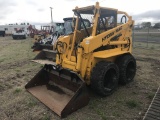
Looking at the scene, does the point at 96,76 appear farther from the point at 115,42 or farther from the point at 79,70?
the point at 115,42

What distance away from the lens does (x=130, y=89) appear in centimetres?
544

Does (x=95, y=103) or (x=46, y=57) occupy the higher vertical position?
(x=46, y=57)

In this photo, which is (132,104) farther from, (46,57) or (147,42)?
(147,42)

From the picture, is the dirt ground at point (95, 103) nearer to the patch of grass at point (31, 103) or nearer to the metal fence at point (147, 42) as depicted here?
the patch of grass at point (31, 103)

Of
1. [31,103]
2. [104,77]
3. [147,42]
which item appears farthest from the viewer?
[147,42]

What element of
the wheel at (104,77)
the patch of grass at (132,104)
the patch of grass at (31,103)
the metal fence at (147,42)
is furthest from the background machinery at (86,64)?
the metal fence at (147,42)

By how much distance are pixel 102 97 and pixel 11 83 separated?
3.12 m

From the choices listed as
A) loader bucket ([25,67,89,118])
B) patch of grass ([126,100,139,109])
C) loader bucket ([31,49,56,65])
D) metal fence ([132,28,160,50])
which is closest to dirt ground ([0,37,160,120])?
patch of grass ([126,100,139,109])

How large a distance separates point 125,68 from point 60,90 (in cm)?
206

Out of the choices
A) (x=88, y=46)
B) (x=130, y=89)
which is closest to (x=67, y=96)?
(x=88, y=46)

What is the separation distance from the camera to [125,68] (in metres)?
5.53

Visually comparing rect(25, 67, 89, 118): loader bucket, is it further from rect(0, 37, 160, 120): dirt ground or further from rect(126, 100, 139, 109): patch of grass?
rect(126, 100, 139, 109): patch of grass

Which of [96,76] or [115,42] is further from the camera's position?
[115,42]

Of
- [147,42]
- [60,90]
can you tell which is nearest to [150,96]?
[60,90]
